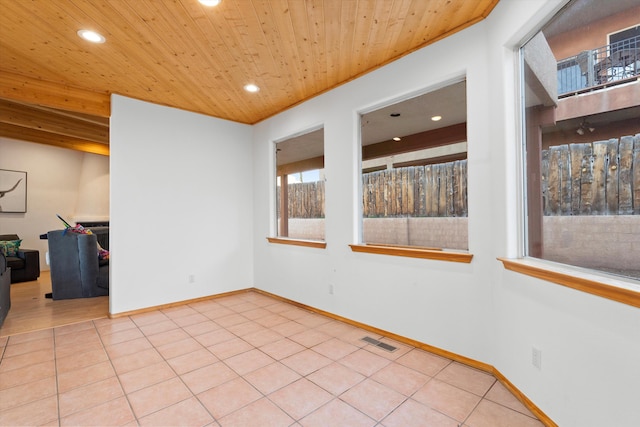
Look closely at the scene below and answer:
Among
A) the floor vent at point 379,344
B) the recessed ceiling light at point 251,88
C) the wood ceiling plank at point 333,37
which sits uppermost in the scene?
the recessed ceiling light at point 251,88

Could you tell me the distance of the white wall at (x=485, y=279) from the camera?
142 cm

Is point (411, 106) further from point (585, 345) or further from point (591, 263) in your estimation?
point (585, 345)

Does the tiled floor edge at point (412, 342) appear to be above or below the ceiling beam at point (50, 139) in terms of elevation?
below

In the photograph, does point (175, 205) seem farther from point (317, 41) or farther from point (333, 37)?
point (333, 37)

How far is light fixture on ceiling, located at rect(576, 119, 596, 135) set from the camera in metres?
1.60

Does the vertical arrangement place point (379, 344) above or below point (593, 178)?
below

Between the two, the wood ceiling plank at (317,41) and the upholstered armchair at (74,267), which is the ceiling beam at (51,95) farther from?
the wood ceiling plank at (317,41)

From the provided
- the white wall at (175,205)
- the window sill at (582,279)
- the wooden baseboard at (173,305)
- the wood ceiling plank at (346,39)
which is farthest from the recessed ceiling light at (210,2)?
the wooden baseboard at (173,305)

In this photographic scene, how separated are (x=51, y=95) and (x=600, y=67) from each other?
4912 mm

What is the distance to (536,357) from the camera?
1.79 metres

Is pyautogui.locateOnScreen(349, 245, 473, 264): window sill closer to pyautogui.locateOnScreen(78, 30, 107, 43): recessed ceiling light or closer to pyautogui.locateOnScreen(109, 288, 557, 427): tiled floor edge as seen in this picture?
pyautogui.locateOnScreen(109, 288, 557, 427): tiled floor edge

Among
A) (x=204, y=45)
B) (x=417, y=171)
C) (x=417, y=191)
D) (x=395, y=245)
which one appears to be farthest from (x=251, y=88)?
(x=395, y=245)

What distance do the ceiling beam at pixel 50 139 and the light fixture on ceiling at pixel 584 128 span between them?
821cm

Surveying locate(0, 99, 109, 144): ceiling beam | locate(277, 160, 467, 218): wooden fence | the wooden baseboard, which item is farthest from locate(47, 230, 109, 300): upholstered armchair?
locate(277, 160, 467, 218): wooden fence
